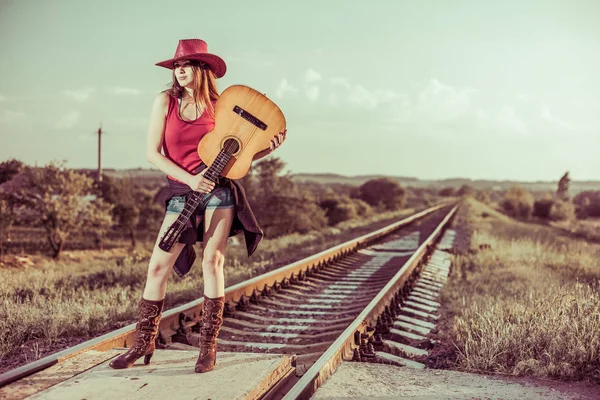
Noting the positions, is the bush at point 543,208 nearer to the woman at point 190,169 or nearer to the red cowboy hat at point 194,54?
the woman at point 190,169

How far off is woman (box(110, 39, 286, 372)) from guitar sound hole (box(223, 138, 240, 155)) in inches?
5.9

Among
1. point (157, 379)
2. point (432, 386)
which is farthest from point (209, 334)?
point (432, 386)

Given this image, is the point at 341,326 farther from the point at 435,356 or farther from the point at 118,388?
the point at 118,388

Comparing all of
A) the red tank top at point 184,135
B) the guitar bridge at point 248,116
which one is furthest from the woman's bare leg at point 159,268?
the guitar bridge at point 248,116

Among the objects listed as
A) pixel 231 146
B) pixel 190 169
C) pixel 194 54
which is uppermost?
pixel 194 54

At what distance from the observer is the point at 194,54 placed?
369 centimetres

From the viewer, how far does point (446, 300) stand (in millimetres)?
8297

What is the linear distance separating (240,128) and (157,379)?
160cm

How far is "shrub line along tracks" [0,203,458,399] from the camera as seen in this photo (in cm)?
440

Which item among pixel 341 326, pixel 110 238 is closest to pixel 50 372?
pixel 341 326

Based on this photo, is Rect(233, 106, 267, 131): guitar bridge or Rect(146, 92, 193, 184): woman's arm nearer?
Rect(233, 106, 267, 131): guitar bridge

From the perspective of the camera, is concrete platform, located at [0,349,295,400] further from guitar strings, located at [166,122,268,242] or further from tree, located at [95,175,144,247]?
tree, located at [95,175,144,247]

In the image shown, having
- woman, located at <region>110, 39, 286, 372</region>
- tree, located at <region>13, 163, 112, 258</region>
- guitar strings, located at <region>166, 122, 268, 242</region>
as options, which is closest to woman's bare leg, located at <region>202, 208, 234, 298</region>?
woman, located at <region>110, 39, 286, 372</region>

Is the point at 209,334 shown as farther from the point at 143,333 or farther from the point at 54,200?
the point at 54,200
